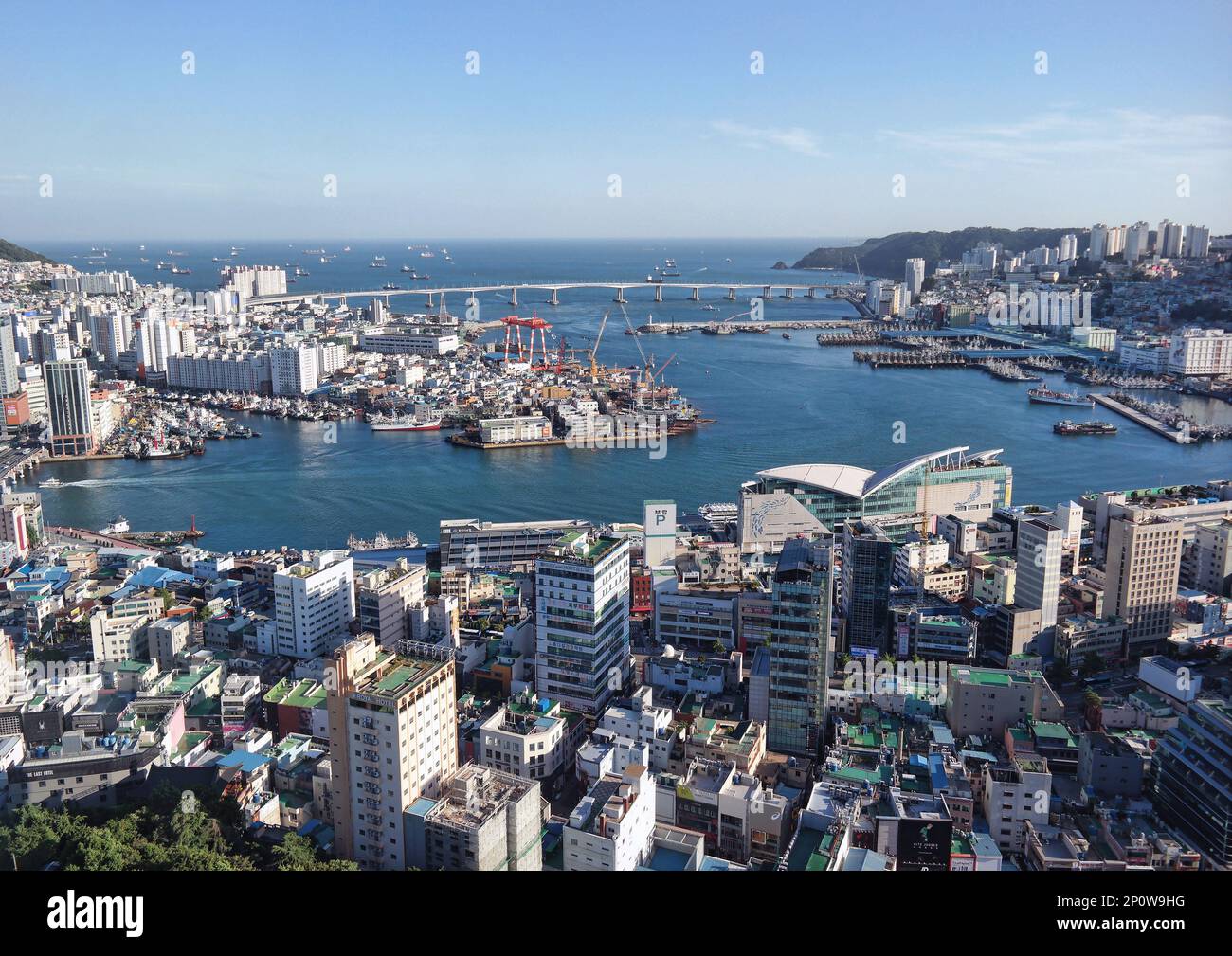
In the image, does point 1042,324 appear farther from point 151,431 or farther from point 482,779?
point 482,779

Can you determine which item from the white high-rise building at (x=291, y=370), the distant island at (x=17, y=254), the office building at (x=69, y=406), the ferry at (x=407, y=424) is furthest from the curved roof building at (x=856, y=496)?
the distant island at (x=17, y=254)

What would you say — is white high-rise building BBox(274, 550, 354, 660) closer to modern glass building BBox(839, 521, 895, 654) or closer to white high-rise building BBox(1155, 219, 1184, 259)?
modern glass building BBox(839, 521, 895, 654)

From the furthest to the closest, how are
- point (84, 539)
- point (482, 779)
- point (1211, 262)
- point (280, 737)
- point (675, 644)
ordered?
point (1211, 262)
point (84, 539)
point (675, 644)
point (280, 737)
point (482, 779)

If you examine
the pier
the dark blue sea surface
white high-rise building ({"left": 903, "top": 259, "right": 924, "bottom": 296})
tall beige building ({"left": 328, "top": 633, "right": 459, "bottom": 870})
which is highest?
white high-rise building ({"left": 903, "top": 259, "right": 924, "bottom": 296})

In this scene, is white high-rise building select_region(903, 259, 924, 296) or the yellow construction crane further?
white high-rise building select_region(903, 259, 924, 296)

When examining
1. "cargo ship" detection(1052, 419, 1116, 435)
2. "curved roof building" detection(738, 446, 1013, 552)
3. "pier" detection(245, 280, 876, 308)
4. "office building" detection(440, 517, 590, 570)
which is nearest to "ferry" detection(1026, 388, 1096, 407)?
"cargo ship" detection(1052, 419, 1116, 435)

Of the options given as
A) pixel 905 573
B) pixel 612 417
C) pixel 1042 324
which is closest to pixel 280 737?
pixel 905 573
